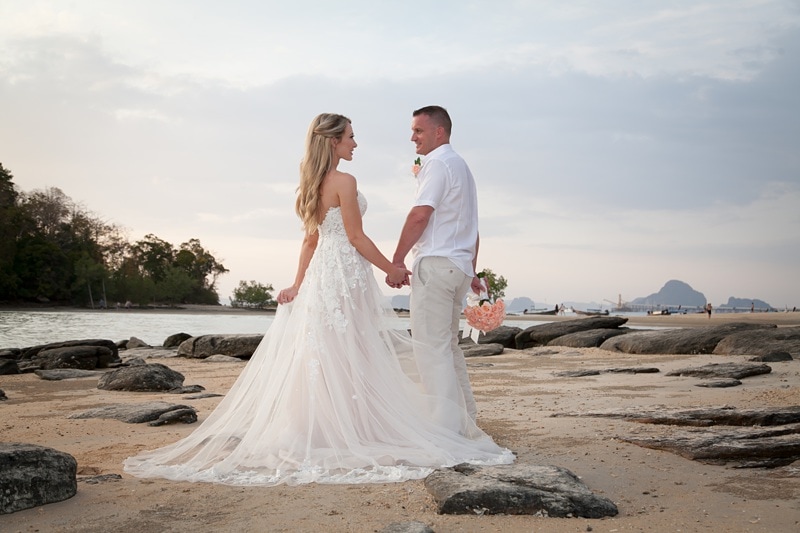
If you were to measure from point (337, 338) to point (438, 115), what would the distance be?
2154mm

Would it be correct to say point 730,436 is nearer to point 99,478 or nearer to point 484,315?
point 484,315

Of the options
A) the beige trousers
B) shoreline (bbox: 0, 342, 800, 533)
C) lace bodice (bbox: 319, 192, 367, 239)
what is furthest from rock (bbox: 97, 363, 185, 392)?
the beige trousers

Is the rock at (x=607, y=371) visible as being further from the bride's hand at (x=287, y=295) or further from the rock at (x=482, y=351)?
the bride's hand at (x=287, y=295)

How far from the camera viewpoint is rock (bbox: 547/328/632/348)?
20984mm

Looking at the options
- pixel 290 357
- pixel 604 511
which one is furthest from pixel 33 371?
pixel 604 511


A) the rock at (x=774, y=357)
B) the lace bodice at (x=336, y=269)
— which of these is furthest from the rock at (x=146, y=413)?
the rock at (x=774, y=357)

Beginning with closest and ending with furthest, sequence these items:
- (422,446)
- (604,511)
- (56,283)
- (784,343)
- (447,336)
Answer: (604,511)
(422,446)
(447,336)
(784,343)
(56,283)

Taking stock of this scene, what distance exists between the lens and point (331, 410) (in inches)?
233

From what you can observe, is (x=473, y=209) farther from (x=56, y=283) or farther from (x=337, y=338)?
(x=56, y=283)

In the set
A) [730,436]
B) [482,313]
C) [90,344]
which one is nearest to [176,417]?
[482,313]

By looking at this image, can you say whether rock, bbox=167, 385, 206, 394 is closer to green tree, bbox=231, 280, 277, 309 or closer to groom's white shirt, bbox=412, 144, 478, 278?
groom's white shirt, bbox=412, 144, 478, 278

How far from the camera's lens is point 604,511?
13.3 ft

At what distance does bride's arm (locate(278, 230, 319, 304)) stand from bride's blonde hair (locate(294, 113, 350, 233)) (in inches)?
13.0

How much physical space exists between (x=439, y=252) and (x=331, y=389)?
1476 mm
